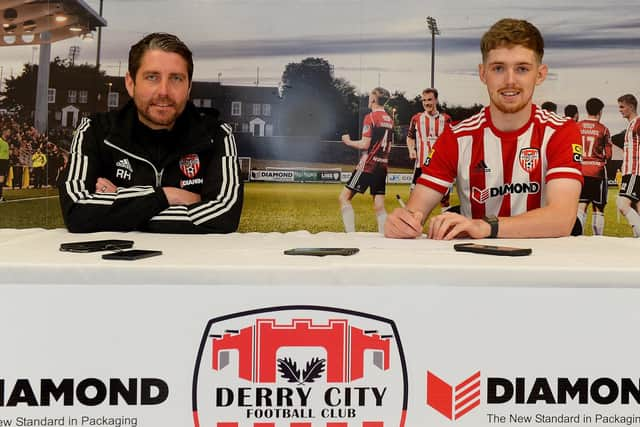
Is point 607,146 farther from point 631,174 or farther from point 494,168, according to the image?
point 494,168

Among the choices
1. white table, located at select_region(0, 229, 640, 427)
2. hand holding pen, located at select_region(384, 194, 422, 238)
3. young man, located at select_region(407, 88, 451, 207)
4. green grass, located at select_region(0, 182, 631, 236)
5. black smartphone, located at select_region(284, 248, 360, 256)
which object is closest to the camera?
white table, located at select_region(0, 229, 640, 427)

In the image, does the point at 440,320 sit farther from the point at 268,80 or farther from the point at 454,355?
the point at 268,80

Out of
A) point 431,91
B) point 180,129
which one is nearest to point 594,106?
point 431,91

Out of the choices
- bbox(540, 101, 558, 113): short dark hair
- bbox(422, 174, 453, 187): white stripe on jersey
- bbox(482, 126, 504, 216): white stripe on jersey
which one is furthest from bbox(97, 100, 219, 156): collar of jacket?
bbox(540, 101, 558, 113): short dark hair

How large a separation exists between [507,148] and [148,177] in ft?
3.79

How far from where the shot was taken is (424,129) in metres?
5.25

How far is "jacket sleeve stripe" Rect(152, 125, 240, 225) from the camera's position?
2018mm

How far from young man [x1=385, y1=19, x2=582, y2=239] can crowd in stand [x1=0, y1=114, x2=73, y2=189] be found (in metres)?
3.59

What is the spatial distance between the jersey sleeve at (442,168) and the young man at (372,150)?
2.84 metres

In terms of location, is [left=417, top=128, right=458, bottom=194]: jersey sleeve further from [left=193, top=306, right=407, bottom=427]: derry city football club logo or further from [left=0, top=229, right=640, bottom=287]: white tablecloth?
[left=193, top=306, right=407, bottom=427]: derry city football club logo

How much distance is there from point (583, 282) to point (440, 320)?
0.25 m

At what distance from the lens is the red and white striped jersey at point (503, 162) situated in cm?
214

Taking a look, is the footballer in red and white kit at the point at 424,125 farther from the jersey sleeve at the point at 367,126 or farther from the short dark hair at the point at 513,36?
the short dark hair at the point at 513,36

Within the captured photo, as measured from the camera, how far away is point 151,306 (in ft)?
3.73
